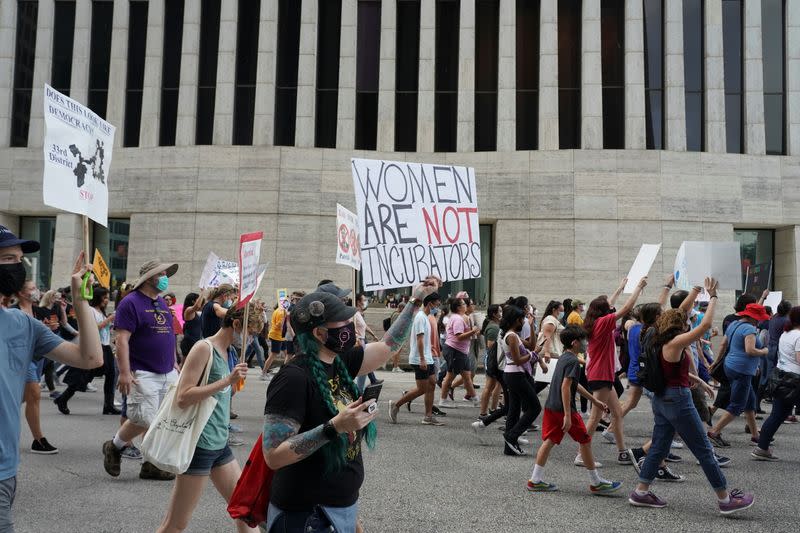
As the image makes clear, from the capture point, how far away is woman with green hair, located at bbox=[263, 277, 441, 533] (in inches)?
109

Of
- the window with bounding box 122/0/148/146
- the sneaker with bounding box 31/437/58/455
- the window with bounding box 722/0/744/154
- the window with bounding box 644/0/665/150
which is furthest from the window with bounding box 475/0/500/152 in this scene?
the sneaker with bounding box 31/437/58/455

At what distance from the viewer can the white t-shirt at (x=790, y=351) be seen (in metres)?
8.42

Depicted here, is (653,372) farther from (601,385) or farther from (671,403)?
(601,385)

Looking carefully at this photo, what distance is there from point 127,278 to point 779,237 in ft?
75.8

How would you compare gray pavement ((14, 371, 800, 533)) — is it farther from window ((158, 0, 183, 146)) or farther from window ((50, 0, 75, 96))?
window ((50, 0, 75, 96))

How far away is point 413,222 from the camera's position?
6465 millimetres

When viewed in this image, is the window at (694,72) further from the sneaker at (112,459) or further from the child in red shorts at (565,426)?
the sneaker at (112,459)

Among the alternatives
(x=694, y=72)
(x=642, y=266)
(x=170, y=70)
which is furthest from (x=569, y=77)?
(x=642, y=266)

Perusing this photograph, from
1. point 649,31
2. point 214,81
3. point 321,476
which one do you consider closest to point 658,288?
point 649,31

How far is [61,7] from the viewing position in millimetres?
26703

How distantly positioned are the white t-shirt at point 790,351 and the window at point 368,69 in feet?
61.5

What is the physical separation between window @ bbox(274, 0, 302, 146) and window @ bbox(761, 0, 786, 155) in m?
16.8

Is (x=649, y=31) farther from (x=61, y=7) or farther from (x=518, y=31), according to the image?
(x=61, y=7)

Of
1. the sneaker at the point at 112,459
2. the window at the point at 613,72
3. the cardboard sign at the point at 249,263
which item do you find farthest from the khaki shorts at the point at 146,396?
the window at the point at 613,72
